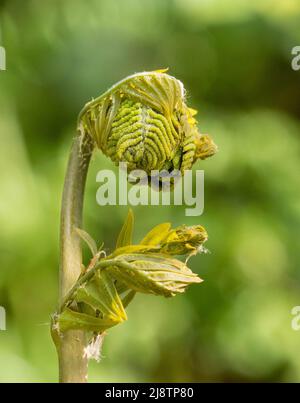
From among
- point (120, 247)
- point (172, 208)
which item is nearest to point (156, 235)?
point (120, 247)

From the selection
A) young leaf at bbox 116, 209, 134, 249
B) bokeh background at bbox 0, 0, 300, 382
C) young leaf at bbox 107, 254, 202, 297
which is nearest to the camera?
young leaf at bbox 107, 254, 202, 297

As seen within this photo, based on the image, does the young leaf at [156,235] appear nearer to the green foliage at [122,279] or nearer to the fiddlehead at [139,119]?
the green foliage at [122,279]

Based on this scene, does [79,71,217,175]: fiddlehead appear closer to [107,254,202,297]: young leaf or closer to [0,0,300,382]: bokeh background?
[107,254,202,297]: young leaf

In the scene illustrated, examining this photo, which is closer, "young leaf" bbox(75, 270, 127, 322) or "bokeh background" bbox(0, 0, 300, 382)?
"young leaf" bbox(75, 270, 127, 322)

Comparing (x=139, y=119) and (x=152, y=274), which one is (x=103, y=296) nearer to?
(x=152, y=274)

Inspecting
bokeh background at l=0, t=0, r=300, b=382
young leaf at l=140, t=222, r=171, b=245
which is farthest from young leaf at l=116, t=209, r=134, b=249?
bokeh background at l=0, t=0, r=300, b=382
